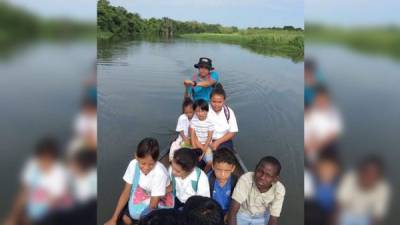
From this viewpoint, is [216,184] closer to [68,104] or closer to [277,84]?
[68,104]

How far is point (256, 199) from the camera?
1.93 metres

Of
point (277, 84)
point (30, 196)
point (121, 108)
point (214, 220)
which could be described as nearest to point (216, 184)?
point (214, 220)

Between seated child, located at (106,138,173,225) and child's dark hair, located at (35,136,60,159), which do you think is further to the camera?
seated child, located at (106,138,173,225)

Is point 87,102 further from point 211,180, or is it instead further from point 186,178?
point 211,180

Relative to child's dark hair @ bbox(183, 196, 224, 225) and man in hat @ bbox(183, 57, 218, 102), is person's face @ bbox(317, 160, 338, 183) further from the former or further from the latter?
man in hat @ bbox(183, 57, 218, 102)

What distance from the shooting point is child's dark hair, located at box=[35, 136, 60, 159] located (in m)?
1.19

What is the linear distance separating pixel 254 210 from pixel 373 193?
0.70 metres

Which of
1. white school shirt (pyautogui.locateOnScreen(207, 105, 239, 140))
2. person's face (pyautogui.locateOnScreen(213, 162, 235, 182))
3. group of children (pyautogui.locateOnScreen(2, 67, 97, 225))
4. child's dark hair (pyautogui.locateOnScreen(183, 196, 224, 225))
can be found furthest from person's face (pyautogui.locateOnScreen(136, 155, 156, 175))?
white school shirt (pyautogui.locateOnScreen(207, 105, 239, 140))

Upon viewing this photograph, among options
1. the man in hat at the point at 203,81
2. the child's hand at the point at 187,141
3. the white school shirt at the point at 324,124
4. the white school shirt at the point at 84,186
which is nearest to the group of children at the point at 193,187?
the white school shirt at the point at 324,124

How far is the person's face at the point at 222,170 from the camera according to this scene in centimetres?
203

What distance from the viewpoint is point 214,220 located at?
4.87 feet

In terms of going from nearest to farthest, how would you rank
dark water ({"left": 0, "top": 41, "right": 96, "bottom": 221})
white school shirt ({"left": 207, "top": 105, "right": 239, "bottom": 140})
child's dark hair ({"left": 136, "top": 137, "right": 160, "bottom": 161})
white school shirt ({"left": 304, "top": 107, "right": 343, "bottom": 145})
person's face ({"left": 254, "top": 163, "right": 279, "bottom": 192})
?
1. dark water ({"left": 0, "top": 41, "right": 96, "bottom": 221})
2. white school shirt ({"left": 304, "top": 107, "right": 343, "bottom": 145})
3. person's face ({"left": 254, "top": 163, "right": 279, "bottom": 192})
4. child's dark hair ({"left": 136, "top": 137, "right": 160, "bottom": 161})
5. white school shirt ({"left": 207, "top": 105, "right": 239, "bottom": 140})

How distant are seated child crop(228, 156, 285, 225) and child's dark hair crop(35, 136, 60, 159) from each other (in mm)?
923

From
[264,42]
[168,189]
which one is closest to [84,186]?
[168,189]
